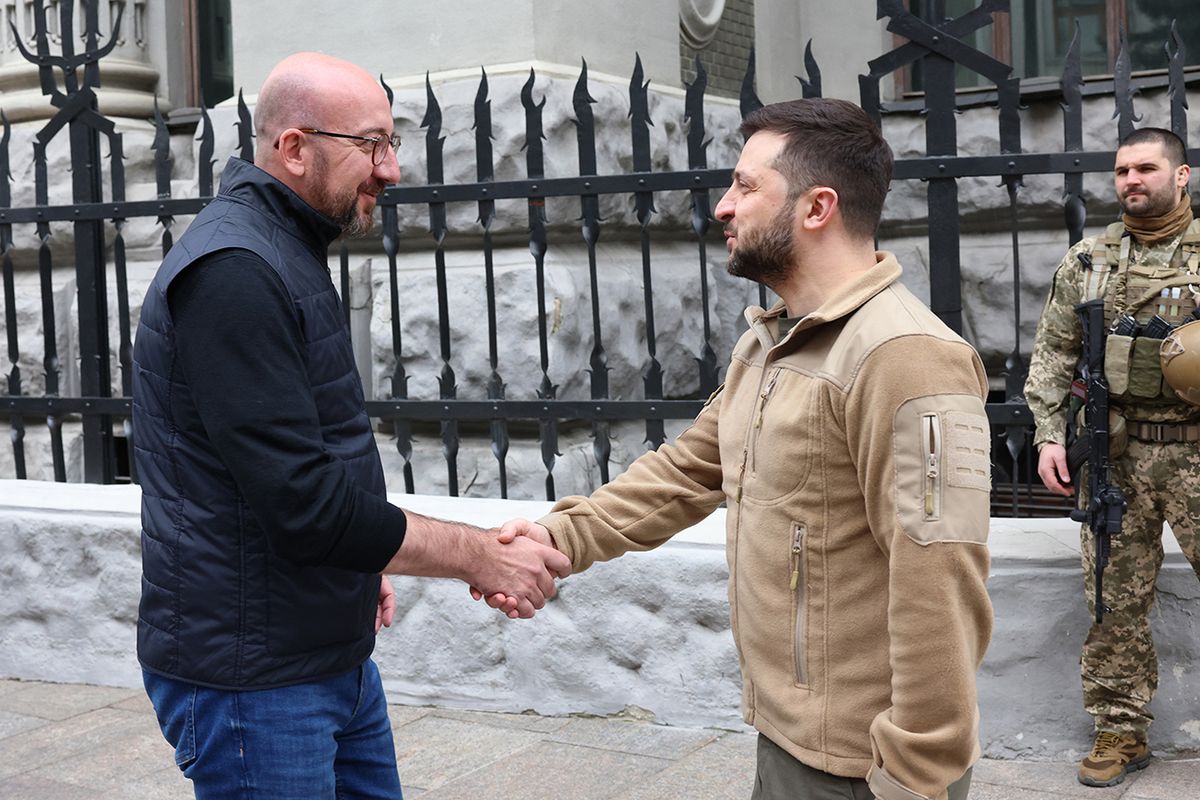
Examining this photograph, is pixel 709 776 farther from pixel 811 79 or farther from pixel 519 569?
pixel 811 79

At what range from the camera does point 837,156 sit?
2422 millimetres

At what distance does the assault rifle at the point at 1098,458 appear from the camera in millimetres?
4391

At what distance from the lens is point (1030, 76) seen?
27.3ft

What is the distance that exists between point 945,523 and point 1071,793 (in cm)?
271

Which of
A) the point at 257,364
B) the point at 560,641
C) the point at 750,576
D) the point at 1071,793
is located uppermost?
the point at 257,364

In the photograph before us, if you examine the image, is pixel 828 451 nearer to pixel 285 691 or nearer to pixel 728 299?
pixel 285 691

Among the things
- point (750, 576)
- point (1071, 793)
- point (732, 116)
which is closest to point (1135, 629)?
point (1071, 793)

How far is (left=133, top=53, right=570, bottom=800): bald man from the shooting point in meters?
2.50

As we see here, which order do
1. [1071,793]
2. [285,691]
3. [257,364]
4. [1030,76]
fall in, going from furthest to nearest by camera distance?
[1030,76]
[1071,793]
[285,691]
[257,364]

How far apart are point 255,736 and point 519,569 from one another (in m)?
0.68

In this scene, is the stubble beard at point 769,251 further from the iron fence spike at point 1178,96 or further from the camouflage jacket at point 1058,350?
the iron fence spike at point 1178,96

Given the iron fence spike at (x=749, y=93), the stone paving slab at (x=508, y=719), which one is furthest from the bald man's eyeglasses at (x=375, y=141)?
the stone paving slab at (x=508, y=719)

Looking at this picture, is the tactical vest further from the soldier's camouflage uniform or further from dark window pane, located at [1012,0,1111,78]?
dark window pane, located at [1012,0,1111,78]

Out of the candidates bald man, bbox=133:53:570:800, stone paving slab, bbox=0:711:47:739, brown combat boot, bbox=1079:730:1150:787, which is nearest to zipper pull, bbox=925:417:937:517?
bald man, bbox=133:53:570:800
